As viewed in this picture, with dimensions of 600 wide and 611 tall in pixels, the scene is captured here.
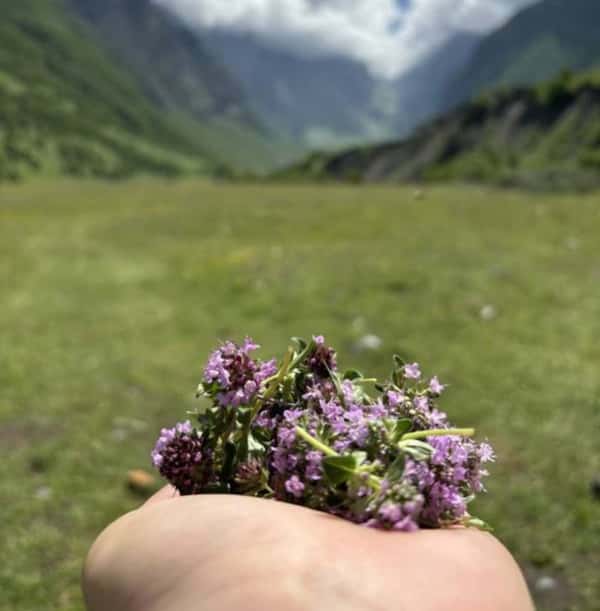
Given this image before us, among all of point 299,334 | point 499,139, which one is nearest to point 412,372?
point 299,334

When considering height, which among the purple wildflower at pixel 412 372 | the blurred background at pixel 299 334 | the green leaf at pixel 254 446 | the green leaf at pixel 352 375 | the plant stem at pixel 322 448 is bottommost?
the blurred background at pixel 299 334

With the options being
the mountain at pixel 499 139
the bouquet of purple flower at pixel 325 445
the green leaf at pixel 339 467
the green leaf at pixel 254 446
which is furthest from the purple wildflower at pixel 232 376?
the mountain at pixel 499 139

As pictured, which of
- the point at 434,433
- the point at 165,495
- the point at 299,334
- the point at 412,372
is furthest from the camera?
the point at 299,334

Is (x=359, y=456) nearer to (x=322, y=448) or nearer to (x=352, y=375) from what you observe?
(x=322, y=448)

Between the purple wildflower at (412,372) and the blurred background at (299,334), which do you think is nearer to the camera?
the purple wildflower at (412,372)

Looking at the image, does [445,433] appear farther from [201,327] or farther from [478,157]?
Result: [478,157]

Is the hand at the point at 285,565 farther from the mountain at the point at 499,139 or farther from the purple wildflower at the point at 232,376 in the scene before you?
the mountain at the point at 499,139

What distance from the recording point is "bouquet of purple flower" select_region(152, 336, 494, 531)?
111 inches

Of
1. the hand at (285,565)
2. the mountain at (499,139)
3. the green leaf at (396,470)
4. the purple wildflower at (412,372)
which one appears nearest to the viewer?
the hand at (285,565)

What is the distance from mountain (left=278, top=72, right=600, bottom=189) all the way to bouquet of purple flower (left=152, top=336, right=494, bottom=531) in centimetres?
10030

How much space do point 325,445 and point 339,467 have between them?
20 centimetres

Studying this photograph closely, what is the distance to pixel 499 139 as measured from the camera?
500 ft

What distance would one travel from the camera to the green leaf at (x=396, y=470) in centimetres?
280

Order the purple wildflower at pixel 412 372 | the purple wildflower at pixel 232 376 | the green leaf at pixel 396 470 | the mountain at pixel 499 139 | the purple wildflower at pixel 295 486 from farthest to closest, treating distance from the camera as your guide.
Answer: the mountain at pixel 499 139 < the purple wildflower at pixel 412 372 < the purple wildflower at pixel 232 376 < the purple wildflower at pixel 295 486 < the green leaf at pixel 396 470
